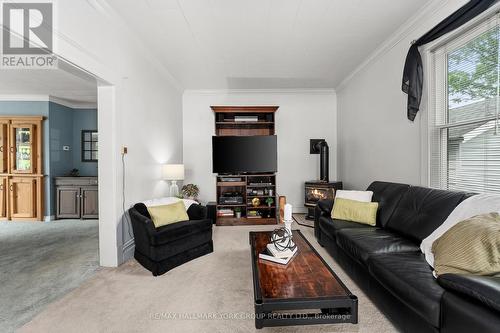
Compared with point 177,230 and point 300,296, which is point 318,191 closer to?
point 177,230

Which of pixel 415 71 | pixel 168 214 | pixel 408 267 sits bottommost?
pixel 408 267

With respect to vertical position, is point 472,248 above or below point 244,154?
below

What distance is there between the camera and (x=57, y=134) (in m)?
5.03

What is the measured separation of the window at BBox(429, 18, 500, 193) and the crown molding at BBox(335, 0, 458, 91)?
0.39 metres

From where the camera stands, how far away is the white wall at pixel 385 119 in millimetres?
2723

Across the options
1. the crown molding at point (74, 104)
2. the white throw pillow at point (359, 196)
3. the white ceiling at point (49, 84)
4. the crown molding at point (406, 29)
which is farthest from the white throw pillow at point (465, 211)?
the crown molding at point (74, 104)

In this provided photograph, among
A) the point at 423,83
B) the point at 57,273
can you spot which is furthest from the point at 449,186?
the point at 57,273

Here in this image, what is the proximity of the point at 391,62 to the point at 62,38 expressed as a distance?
3.79 metres

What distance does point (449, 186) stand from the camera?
2.51 meters

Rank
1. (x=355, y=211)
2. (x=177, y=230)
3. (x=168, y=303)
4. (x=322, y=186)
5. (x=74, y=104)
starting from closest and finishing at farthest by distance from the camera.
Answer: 1. (x=168, y=303)
2. (x=177, y=230)
3. (x=355, y=211)
4. (x=322, y=186)
5. (x=74, y=104)

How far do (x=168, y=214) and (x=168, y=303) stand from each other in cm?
112

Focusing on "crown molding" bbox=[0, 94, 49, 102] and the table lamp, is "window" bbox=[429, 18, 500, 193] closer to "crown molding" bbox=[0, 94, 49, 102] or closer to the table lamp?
the table lamp

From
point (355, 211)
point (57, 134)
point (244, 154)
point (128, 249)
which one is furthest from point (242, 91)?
point (57, 134)

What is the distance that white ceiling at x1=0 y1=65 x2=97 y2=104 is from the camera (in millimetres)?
3732
